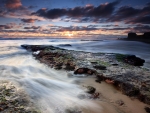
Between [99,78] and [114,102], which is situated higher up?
[99,78]

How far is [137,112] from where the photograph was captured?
3.89m

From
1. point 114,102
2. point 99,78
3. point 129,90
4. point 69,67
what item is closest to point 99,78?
point 99,78

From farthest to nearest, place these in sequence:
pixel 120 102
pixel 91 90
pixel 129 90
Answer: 1. pixel 91 90
2. pixel 129 90
3. pixel 120 102

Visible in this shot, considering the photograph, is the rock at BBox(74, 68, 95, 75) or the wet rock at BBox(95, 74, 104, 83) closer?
the wet rock at BBox(95, 74, 104, 83)

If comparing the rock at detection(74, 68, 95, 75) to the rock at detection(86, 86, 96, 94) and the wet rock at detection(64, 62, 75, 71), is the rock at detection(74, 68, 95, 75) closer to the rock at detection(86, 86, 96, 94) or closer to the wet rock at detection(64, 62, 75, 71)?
the wet rock at detection(64, 62, 75, 71)

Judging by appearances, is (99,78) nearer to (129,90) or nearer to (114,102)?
(129,90)

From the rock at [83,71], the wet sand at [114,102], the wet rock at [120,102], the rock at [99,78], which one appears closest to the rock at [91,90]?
the wet sand at [114,102]

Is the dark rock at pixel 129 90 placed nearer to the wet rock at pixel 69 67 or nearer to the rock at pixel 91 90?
the rock at pixel 91 90

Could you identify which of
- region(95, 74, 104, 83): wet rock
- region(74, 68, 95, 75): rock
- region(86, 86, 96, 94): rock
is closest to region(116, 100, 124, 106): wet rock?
region(86, 86, 96, 94): rock

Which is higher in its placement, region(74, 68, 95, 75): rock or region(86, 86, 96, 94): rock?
region(74, 68, 95, 75): rock

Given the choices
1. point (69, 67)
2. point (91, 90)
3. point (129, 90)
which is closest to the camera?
point (129, 90)

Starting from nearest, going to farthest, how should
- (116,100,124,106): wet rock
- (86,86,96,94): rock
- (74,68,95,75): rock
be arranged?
1. (116,100,124,106): wet rock
2. (86,86,96,94): rock
3. (74,68,95,75): rock

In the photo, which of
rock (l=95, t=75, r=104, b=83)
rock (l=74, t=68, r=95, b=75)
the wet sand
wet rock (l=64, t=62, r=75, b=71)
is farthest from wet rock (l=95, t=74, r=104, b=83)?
wet rock (l=64, t=62, r=75, b=71)

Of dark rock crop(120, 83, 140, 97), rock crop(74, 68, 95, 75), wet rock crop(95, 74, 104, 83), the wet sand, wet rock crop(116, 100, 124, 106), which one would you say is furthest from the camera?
rock crop(74, 68, 95, 75)
